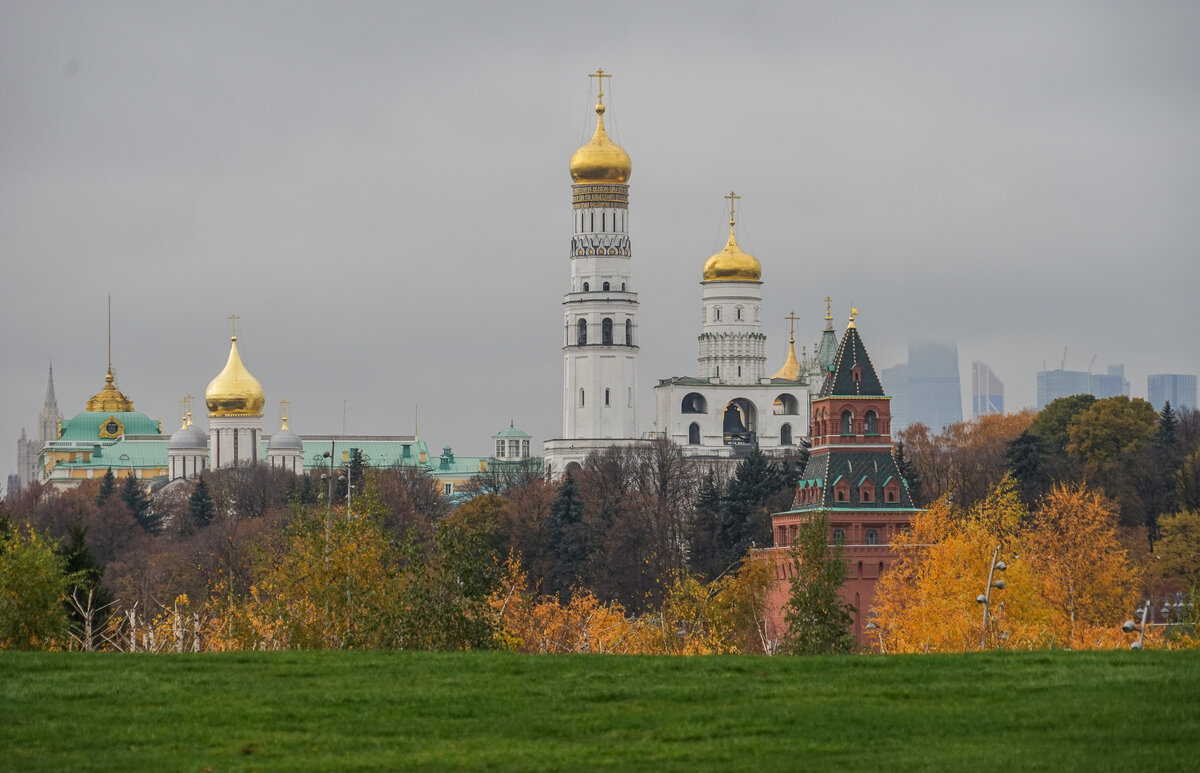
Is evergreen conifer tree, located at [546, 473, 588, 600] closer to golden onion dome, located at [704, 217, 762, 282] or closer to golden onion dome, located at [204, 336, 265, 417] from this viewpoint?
golden onion dome, located at [704, 217, 762, 282]

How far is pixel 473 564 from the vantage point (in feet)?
101

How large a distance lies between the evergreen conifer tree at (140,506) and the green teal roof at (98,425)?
198 ft

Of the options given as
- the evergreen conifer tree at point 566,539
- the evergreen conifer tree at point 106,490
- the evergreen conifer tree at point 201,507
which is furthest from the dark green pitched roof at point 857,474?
Result: the evergreen conifer tree at point 106,490

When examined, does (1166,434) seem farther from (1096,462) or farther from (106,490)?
(106,490)

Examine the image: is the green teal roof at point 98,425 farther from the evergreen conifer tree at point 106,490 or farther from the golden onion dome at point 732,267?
the golden onion dome at point 732,267

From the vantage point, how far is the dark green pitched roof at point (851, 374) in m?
64.9

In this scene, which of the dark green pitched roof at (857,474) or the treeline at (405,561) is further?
the dark green pitched roof at (857,474)

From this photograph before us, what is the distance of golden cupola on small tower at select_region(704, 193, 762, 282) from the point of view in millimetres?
117500

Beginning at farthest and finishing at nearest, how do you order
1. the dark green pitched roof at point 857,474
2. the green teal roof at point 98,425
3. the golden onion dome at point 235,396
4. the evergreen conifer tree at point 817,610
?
the green teal roof at point 98,425, the golden onion dome at point 235,396, the dark green pitched roof at point 857,474, the evergreen conifer tree at point 817,610

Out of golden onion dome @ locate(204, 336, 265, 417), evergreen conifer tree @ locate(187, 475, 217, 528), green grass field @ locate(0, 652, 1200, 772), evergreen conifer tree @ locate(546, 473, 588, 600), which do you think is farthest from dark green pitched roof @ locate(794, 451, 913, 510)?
golden onion dome @ locate(204, 336, 265, 417)

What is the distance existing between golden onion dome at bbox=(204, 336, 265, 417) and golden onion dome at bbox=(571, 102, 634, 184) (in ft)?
95.2

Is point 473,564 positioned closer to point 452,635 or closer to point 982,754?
point 452,635

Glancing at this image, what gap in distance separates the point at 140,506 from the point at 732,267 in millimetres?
31625

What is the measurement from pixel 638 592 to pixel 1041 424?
23615 mm
